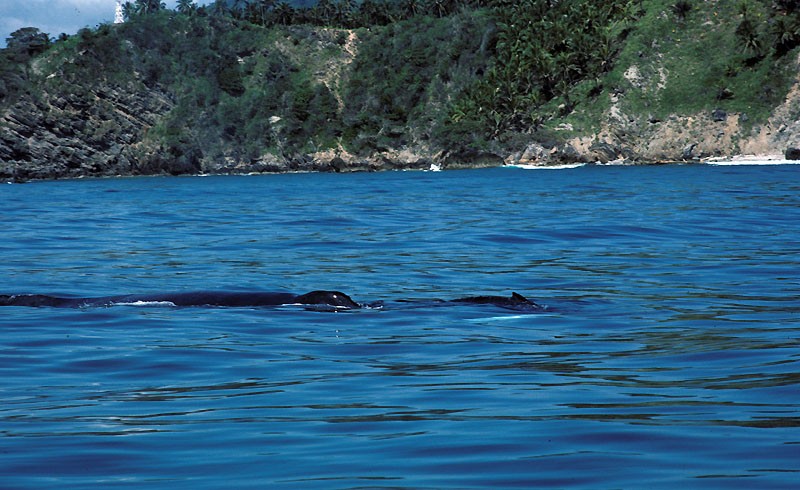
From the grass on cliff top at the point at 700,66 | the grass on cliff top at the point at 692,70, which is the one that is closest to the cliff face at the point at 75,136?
the grass on cliff top at the point at 692,70

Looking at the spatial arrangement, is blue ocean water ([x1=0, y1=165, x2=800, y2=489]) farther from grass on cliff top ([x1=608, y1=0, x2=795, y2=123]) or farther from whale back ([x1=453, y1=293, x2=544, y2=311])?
grass on cliff top ([x1=608, y1=0, x2=795, y2=123])

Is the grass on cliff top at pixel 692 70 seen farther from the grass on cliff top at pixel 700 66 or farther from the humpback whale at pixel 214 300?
the humpback whale at pixel 214 300

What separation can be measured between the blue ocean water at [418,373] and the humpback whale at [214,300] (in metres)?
0.49

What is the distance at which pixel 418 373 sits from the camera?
11.7 m

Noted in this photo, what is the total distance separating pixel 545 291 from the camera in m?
19.7

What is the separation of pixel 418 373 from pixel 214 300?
7629 mm

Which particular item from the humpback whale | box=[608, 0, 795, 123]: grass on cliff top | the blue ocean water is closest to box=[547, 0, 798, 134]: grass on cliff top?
box=[608, 0, 795, 123]: grass on cliff top

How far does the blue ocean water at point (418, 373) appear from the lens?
745 cm

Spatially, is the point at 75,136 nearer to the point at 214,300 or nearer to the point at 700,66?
the point at 700,66

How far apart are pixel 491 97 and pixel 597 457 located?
171626 millimetres

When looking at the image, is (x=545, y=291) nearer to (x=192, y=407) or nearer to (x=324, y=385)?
(x=324, y=385)

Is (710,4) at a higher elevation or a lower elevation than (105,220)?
higher

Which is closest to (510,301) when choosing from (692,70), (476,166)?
(476,166)

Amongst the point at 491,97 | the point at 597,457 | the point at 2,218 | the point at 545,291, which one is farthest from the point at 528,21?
the point at 597,457
